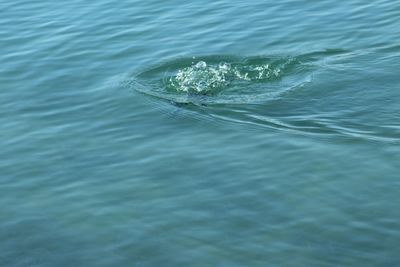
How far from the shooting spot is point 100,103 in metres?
18.2

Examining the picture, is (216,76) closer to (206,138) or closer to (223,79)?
(223,79)

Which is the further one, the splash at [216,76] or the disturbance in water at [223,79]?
the splash at [216,76]

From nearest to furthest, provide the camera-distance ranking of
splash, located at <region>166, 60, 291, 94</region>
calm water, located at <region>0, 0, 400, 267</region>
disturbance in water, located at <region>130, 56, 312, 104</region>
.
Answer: calm water, located at <region>0, 0, 400, 267</region> < disturbance in water, located at <region>130, 56, 312, 104</region> < splash, located at <region>166, 60, 291, 94</region>

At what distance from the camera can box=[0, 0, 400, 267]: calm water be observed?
13070 millimetres

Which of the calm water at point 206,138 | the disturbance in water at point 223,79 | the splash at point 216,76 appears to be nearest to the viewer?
the calm water at point 206,138

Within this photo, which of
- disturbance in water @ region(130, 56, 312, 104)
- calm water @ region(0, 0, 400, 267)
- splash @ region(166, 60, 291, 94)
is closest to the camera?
calm water @ region(0, 0, 400, 267)

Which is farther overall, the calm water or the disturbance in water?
the disturbance in water

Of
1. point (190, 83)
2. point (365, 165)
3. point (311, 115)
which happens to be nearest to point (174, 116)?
point (190, 83)

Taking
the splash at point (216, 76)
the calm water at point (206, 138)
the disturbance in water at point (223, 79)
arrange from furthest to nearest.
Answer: the splash at point (216, 76)
the disturbance in water at point (223, 79)
the calm water at point (206, 138)

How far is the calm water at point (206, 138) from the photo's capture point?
42.9 feet

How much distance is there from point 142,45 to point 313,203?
28.9 feet

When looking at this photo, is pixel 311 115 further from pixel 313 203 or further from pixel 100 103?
pixel 100 103

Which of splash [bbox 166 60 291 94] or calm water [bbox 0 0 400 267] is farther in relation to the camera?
splash [bbox 166 60 291 94]

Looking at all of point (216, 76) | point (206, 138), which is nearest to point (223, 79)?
point (216, 76)
